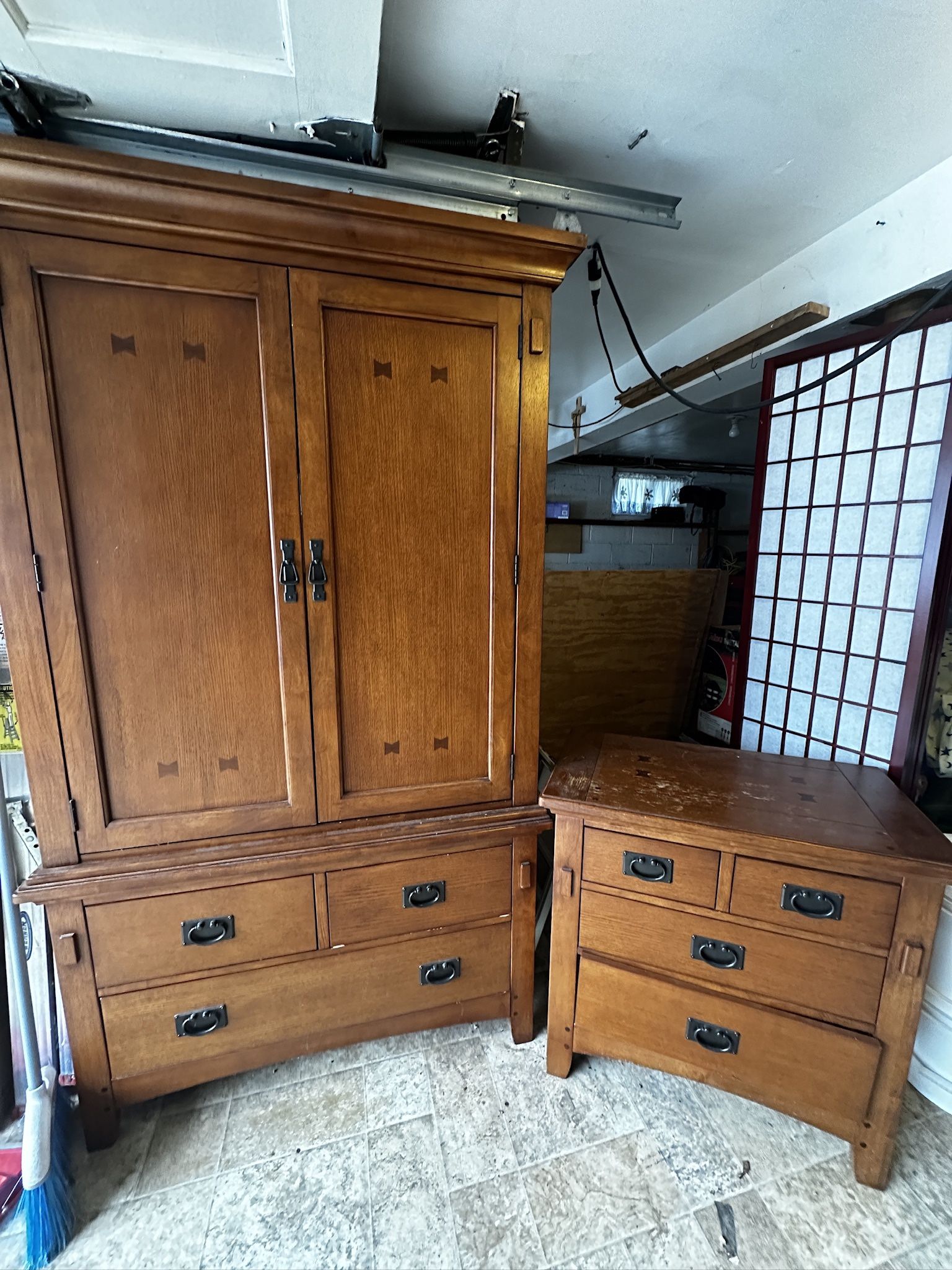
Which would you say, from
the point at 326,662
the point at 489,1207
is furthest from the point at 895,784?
the point at 326,662

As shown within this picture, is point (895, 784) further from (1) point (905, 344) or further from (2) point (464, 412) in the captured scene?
(2) point (464, 412)

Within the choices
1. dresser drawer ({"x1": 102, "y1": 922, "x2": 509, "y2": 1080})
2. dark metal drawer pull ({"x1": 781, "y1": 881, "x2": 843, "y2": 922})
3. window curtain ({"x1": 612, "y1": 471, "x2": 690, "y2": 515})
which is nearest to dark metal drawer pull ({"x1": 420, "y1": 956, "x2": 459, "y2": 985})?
dresser drawer ({"x1": 102, "y1": 922, "x2": 509, "y2": 1080})

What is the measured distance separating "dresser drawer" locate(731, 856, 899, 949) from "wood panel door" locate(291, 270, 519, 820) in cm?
65

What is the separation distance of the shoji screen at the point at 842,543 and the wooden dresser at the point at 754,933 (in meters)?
0.37

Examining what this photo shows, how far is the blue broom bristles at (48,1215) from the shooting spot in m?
1.02

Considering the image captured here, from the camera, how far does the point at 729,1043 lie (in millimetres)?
1232

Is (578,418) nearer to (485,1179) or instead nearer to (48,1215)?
(485,1179)

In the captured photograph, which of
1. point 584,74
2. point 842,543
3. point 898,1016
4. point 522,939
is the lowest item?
point 522,939

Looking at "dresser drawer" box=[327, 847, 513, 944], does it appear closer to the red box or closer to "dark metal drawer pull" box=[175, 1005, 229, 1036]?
"dark metal drawer pull" box=[175, 1005, 229, 1036]

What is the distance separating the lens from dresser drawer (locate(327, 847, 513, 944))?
129cm

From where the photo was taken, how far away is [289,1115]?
1.31 m

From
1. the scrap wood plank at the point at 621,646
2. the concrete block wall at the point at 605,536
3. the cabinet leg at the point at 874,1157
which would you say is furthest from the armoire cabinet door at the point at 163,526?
the concrete block wall at the point at 605,536

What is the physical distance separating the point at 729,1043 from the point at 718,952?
0.23m

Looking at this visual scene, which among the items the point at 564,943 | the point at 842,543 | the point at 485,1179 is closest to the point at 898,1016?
the point at 564,943
